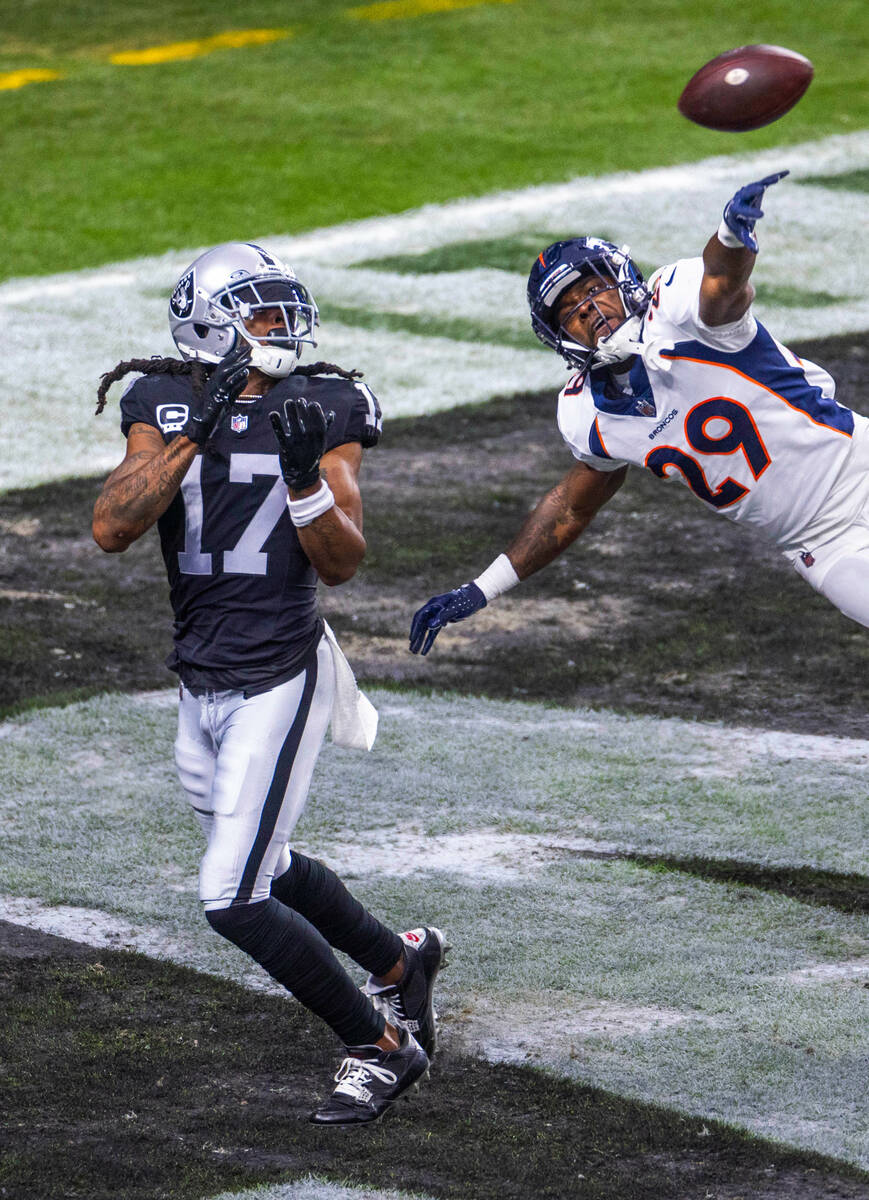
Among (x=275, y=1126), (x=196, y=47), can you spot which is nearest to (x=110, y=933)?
(x=275, y=1126)

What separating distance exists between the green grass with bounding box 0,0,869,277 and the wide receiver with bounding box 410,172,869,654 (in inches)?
419

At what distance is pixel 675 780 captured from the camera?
6664 millimetres

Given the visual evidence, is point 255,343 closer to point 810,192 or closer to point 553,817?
point 553,817

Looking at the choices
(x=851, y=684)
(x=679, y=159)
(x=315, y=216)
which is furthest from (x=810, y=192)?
(x=851, y=684)

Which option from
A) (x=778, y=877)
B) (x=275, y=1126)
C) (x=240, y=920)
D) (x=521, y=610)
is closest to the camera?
(x=240, y=920)

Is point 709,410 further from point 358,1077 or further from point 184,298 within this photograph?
point 358,1077

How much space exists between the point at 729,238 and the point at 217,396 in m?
1.50

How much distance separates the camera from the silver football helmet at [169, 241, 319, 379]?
4465 millimetres

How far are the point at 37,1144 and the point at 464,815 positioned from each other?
2392 mm

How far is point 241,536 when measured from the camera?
4445 mm

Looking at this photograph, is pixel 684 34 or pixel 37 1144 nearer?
pixel 37 1144

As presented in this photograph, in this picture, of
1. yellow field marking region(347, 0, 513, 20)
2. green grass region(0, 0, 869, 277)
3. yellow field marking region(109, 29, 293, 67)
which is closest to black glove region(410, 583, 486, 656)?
green grass region(0, 0, 869, 277)

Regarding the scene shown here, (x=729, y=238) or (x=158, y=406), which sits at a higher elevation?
(x=729, y=238)

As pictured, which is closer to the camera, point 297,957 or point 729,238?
point 297,957
